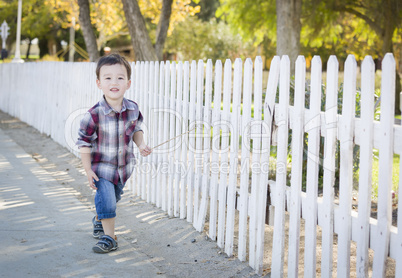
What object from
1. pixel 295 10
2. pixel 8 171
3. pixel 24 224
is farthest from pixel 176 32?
pixel 24 224

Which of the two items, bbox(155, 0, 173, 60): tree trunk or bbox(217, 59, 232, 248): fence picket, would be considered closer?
bbox(217, 59, 232, 248): fence picket

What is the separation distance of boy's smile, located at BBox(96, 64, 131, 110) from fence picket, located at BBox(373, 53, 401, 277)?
2171 millimetres

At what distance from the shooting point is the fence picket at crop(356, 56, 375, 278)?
10.3 ft

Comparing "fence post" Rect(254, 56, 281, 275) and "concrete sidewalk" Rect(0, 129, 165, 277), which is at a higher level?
"fence post" Rect(254, 56, 281, 275)

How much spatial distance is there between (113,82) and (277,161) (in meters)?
1.48

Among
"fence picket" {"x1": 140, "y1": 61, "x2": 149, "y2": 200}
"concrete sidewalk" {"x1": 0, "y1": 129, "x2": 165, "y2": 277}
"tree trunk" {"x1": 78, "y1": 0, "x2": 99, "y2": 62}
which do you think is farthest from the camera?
"tree trunk" {"x1": 78, "y1": 0, "x2": 99, "y2": 62}

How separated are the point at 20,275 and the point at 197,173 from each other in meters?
2.02

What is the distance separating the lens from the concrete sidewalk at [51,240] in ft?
13.4

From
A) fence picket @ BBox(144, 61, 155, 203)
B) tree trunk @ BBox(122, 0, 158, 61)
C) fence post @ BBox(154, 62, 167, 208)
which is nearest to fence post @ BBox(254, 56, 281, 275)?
fence post @ BBox(154, 62, 167, 208)

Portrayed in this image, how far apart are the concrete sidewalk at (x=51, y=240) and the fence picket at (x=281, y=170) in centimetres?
87

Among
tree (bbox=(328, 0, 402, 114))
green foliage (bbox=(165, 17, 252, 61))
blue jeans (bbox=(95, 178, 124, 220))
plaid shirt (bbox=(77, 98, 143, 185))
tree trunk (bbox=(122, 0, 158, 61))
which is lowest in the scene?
blue jeans (bbox=(95, 178, 124, 220))

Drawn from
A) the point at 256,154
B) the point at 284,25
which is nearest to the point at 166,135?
the point at 256,154

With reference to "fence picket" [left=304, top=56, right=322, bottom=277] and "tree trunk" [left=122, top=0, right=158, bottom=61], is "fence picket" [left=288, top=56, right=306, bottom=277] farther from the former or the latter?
"tree trunk" [left=122, top=0, right=158, bottom=61]

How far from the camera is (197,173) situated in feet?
17.8
